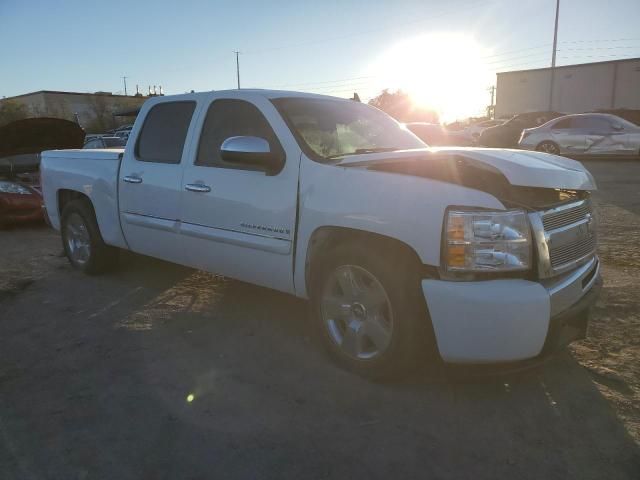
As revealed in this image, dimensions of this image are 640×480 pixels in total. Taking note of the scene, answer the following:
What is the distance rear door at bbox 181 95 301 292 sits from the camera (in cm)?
341

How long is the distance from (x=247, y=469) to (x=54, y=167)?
15.0ft

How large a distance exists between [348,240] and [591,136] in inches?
606

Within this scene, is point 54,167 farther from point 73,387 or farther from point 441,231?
point 441,231

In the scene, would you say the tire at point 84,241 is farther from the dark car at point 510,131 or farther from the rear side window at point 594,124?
→ the dark car at point 510,131

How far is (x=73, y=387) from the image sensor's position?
3.03m

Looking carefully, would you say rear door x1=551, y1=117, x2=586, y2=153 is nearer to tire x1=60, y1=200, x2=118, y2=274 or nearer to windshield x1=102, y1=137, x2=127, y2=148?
windshield x1=102, y1=137, x2=127, y2=148

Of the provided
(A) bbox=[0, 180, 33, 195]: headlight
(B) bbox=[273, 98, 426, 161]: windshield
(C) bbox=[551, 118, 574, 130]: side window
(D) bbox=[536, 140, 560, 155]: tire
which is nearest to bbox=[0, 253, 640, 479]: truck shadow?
(B) bbox=[273, 98, 426, 161]: windshield

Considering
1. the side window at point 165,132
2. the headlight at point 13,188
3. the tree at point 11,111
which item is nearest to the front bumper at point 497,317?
the side window at point 165,132

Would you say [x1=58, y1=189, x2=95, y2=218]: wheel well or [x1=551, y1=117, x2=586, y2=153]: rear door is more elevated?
[x1=551, y1=117, x2=586, y2=153]: rear door

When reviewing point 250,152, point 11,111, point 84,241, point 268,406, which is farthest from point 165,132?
point 11,111

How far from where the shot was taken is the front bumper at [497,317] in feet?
8.20

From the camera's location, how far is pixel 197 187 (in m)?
3.91

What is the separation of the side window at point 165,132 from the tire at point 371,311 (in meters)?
1.86

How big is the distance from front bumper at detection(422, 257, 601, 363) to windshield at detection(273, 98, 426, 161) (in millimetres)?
1286
